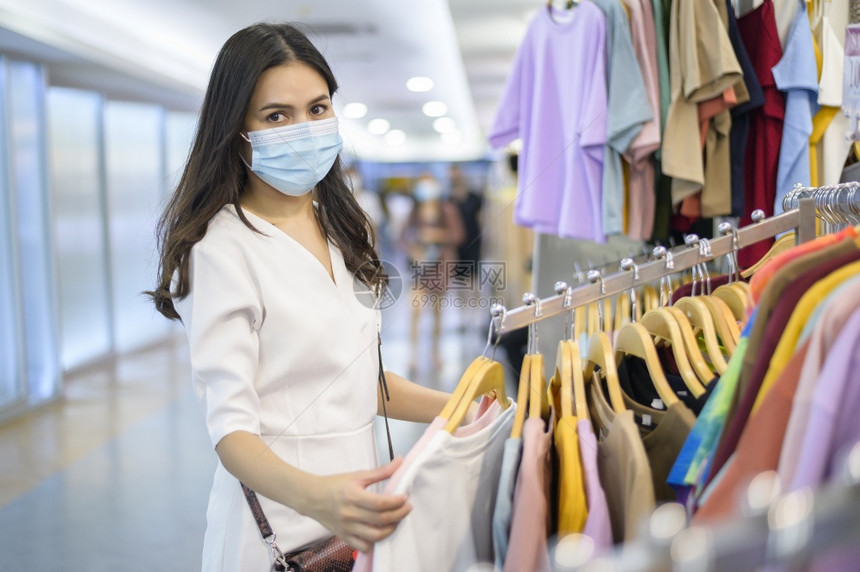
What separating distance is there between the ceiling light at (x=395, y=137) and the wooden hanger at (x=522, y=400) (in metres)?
7.68

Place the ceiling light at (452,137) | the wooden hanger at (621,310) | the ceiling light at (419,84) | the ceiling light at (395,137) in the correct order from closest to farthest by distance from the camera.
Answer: the wooden hanger at (621,310) < the ceiling light at (419,84) < the ceiling light at (395,137) < the ceiling light at (452,137)

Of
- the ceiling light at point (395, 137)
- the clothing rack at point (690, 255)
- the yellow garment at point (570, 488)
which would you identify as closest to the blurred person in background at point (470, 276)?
the clothing rack at point (690, 255)

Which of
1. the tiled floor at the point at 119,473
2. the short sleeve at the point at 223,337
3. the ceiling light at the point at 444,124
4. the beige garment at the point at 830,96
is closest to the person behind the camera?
the short sleeve at the point at 223,337

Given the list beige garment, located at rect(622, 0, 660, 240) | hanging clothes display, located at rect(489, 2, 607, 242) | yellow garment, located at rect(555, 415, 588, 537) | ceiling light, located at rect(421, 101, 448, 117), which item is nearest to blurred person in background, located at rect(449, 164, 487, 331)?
yellow garment, located at rect(555, 415, 588, 537)

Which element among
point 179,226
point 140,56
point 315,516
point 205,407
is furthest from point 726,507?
point 140,56

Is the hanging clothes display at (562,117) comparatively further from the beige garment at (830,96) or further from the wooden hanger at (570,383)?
the wooden hanger at (570,383)

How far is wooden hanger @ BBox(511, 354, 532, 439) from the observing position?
0.89 metres

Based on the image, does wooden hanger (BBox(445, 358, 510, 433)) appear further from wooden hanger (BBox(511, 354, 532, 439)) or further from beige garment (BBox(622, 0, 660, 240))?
beige garment (BBox(622, 0, 660, 240))

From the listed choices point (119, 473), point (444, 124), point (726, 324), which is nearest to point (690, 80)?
point (726, 324)

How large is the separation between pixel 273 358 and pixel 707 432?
1.96 feet

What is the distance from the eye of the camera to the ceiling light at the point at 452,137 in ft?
40.5

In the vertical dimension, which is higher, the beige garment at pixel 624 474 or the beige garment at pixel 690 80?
the beige garment at pixel 690 80

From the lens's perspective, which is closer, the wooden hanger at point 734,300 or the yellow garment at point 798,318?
the yellow garment at point 798,318

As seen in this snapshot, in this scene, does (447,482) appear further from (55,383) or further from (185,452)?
(55,383)
